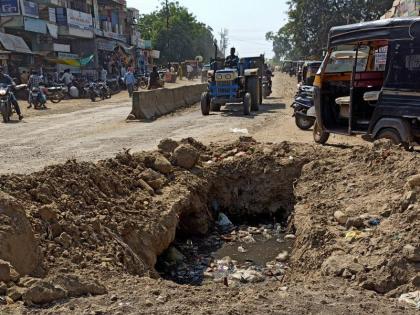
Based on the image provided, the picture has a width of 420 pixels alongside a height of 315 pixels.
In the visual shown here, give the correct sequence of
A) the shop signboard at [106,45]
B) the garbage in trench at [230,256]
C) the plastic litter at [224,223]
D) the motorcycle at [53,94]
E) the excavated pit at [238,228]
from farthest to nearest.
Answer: the shop signboard at [106,45] < the motorcycle at [53,94] < the plastic litter at [224,223] < the excavated pit at [238,228] < the garbage in trench at [230,256]

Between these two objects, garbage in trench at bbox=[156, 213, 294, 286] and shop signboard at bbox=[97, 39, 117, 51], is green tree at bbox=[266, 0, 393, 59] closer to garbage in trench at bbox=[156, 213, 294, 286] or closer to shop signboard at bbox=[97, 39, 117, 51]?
shop signboard at bbox=[97, 39, 117, 51]

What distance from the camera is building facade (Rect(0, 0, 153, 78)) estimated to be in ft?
87.9

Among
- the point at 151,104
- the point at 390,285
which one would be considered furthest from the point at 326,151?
the point at 151,104

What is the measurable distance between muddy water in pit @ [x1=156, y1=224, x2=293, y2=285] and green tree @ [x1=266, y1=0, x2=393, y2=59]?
129 feet

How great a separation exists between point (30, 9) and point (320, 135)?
78.6ft

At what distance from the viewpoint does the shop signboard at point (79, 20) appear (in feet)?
108

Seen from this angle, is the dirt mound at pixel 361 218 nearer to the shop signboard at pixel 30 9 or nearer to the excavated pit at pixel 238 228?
the excavated pit at pixel 238 228

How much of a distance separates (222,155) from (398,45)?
3.49 metres

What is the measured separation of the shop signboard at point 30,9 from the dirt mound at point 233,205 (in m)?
22.8

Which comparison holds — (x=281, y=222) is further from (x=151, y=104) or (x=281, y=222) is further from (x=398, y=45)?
(x=151, y=104)

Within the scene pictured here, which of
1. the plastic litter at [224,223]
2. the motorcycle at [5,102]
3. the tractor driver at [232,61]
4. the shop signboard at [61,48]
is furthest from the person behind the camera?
the shop signboard at [61,48]

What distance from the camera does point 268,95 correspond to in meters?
24.1

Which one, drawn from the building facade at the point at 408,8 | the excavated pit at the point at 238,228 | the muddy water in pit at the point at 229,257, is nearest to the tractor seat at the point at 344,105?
the excavated pit at the point at 238,228

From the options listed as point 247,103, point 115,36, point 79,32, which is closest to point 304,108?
point 247,103
